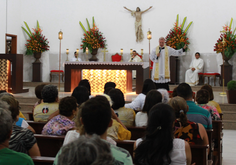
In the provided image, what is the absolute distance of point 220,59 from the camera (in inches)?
494

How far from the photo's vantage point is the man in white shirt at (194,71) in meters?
12.0

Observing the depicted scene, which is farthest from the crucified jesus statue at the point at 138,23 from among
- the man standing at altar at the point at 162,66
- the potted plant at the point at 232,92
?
the potted plant at the point at 232,92

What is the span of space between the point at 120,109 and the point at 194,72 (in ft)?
29.2

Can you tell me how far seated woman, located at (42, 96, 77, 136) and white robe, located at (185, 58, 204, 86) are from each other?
9.54 m

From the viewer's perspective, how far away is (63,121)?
2.99 meters

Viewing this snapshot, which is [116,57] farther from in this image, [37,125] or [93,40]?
[37,125]

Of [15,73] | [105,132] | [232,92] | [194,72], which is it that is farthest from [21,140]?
[194,72]

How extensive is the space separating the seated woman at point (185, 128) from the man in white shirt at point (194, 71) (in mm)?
9539

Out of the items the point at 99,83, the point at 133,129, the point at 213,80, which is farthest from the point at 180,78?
the point at 133,129

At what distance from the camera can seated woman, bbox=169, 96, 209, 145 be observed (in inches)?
103

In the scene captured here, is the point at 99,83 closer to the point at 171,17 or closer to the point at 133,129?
the point at 171,17

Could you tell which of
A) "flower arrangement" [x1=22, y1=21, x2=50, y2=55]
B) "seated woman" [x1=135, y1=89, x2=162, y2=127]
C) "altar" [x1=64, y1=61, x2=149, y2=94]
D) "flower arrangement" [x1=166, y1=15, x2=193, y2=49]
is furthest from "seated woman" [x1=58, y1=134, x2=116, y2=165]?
"flower arrangement" [x1=22, y1=21, x2=50, y2=55]

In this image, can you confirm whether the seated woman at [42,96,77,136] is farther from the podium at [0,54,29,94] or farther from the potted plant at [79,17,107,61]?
the potted plant at [79,17,107,61]

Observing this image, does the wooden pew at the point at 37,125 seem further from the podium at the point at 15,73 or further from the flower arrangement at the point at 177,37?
the flower arrangement at the point at 177,37
